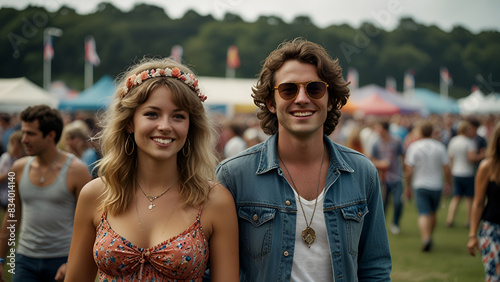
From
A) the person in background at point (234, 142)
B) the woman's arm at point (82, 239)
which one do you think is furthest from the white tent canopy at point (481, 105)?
the woman's arm at point (82, 239)

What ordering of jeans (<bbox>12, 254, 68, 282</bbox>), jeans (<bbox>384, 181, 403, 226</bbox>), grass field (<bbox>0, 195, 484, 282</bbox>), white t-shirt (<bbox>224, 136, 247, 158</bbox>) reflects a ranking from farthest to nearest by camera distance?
jeans (<bbox>384, 181, 403, 226</bbox>) < white t-shirt (<bbox>224, 136, 247, 158</bbox>) < grass field (<bbox>0, 195, 484, 282</bbox>) < jeans (<bbox>12, 254, 68, 282</bbox>)

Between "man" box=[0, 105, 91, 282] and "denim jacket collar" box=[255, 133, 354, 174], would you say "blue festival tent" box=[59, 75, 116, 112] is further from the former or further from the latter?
"denim jacket collar" box=[255, 133, 354, 174]

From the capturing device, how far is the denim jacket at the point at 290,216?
237 centimetres

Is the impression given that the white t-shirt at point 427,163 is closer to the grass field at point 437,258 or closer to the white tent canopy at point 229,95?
the grass field at point 437,258

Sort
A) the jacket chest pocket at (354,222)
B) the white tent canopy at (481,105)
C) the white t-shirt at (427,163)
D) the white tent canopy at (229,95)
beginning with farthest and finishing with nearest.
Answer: the white tent canopy at (481,105)
the white tent canopy at (229,95)
the white t-shirt at (427,163)
the jacket chest pocket at (354,222)

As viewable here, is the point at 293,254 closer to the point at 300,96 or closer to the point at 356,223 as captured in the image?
the point at 356,223

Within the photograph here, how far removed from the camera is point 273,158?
2516 mm

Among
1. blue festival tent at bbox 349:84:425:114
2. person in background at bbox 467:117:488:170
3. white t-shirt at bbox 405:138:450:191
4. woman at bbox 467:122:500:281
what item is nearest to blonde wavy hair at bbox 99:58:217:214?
woman at bbox 467:122:500:281

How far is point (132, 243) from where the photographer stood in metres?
2.20

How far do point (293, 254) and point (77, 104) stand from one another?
66.1ft

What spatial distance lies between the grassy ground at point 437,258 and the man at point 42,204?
13.9 ft

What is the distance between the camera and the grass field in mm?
6297

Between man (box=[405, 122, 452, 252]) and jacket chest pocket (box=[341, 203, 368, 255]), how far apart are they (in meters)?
5.70

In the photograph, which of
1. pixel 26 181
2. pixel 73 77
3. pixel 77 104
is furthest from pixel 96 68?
pixel 26 181
